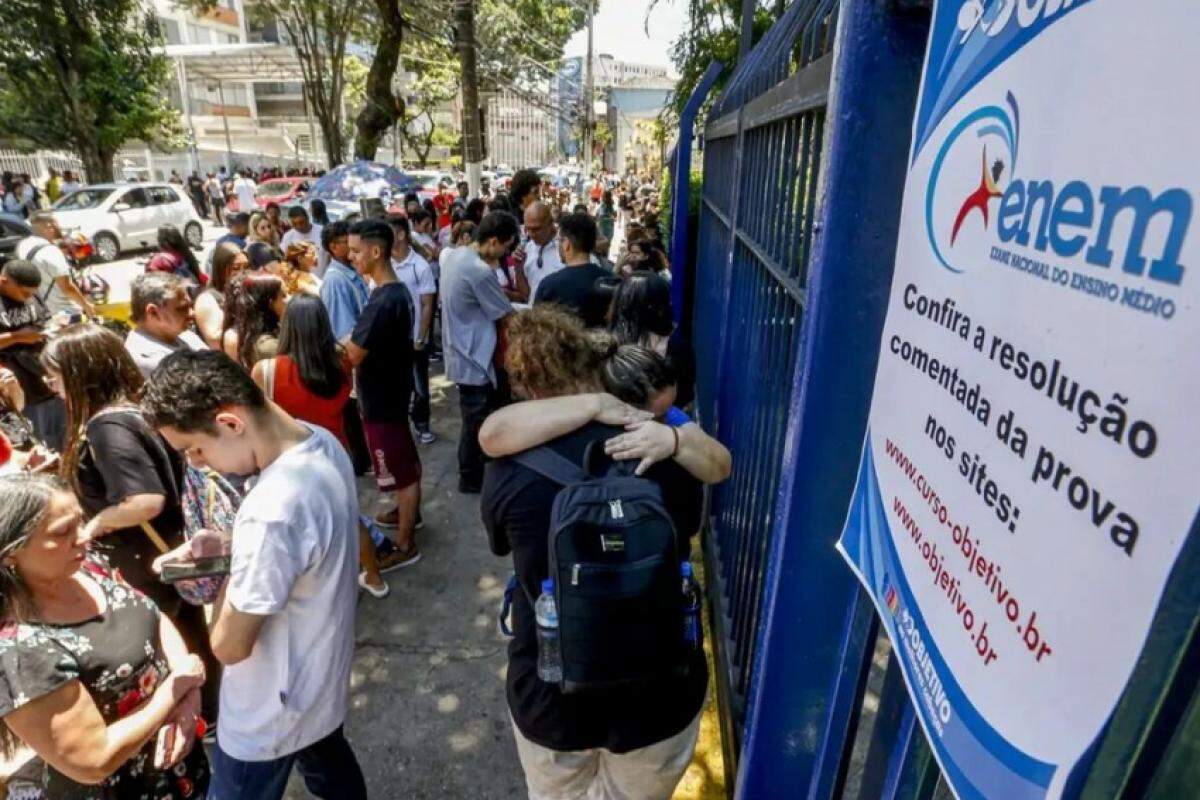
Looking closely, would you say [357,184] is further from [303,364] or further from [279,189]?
[279,189]

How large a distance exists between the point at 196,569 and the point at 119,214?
17.4 metres

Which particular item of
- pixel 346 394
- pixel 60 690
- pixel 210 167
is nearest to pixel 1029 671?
pixel 60 690

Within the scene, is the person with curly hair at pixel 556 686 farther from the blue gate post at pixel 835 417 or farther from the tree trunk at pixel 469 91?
the tree trunk at pixel 469 91

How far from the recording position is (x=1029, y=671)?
68 centimetres

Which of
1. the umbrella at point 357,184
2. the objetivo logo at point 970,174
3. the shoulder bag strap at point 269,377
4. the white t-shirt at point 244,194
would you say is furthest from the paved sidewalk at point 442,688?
the white t-shirt at point 244,194

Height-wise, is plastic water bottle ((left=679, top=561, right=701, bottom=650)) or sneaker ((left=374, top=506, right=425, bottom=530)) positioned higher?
plastic water bottle ((left=679, top=561, right=701, bottom=650))

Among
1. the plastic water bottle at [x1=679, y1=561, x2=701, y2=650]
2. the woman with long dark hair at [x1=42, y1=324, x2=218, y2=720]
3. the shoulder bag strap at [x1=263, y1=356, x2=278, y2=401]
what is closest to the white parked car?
the shoulder bag strap at [x1=263, y1=356, x2=278, y2=401]

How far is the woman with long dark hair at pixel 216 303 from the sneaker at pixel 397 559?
163cm

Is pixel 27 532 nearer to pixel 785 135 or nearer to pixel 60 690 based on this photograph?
pixel 60 690

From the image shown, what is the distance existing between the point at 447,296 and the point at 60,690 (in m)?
3.16

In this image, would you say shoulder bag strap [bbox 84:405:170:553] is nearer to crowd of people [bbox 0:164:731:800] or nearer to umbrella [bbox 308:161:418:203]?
crowd of people [bbox 0:164:731:800]

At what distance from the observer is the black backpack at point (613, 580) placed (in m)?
1.49

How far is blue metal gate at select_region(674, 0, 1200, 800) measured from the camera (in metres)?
0.63

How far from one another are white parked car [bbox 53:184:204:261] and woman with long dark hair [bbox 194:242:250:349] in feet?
39.8
